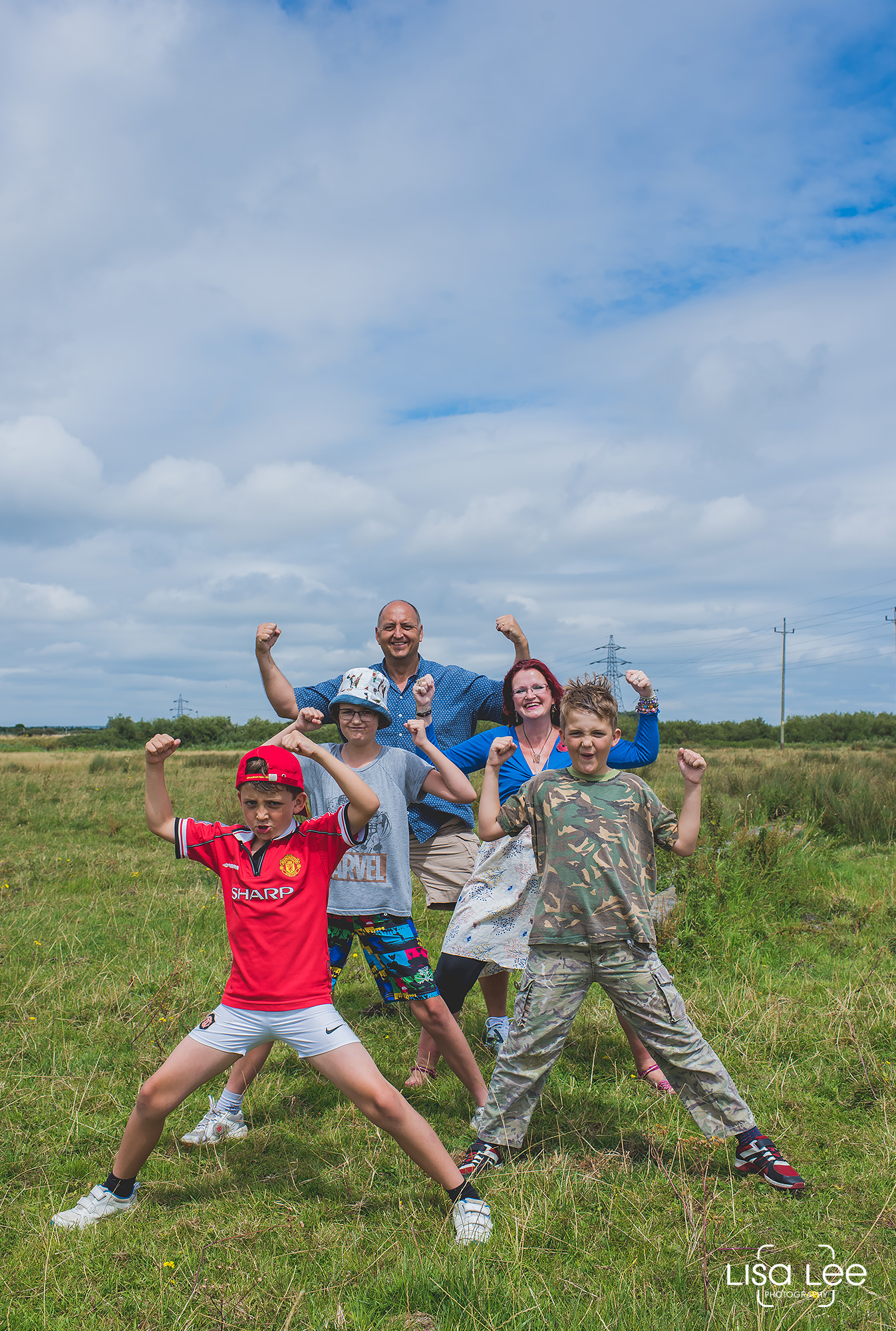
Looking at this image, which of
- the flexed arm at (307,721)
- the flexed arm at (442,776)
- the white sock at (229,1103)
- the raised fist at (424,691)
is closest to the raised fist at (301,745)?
the flexed arm at (307,721)

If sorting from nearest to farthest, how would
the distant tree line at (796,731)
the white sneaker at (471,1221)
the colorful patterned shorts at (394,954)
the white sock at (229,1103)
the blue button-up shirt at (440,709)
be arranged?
the white sneaker at (471,1221) → the colorful patterned shorts at (394,954) → the white sock at (229,1103) → the blue button-up shirt at (440,709) → the distant tree line at (796,731)

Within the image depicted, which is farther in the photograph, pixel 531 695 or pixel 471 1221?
pixel 531 695

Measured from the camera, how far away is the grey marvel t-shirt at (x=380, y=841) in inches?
162

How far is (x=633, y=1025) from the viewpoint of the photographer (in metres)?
3.71

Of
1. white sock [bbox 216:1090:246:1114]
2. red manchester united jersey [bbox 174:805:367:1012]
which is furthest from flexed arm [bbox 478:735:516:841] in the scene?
white sock [bbox 216:1090:246:1114]

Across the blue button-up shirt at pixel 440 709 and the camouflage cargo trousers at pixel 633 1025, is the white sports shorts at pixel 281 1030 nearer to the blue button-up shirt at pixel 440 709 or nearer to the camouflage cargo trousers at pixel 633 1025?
the camouflage cargo trousers at pixel 633 1025

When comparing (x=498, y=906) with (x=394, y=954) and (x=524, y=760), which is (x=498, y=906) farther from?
(x=524, y=760)

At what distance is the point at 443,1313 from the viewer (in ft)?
9.08

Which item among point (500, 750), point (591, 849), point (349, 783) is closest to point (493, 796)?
point (500, 750)

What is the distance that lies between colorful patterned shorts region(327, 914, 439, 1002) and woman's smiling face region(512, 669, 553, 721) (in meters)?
1.18

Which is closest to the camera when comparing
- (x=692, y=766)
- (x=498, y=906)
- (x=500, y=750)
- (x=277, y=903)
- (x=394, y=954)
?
(x=277, y=903)

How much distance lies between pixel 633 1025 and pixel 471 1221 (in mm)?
1011

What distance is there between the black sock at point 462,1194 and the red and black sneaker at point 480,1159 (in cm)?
32

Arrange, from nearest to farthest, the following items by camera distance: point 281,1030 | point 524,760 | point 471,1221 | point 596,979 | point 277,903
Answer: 1. point 471,1221
2. point 281,1030
3. point 277,903
4. point 596,979
5. point 524,760
